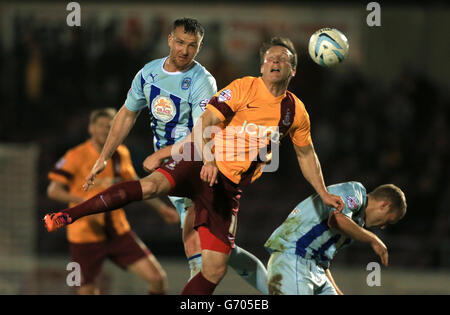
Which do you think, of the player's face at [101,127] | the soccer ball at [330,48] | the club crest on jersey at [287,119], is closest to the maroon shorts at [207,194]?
the club crest on jersey at [287,119]

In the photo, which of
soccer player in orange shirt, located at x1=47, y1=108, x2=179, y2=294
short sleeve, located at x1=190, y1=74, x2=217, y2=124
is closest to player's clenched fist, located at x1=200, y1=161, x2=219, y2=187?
short sleeve, located at x1=190, y1=74, x2=217, y2=124

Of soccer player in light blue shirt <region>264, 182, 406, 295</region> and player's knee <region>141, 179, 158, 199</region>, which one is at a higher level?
player's knee <region>141, 179, 158, 199</region>

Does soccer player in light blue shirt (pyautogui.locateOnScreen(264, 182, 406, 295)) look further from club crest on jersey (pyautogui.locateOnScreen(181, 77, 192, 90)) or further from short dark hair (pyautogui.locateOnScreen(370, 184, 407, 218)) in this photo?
club crest on jersey (pyautogui.locateOnScreen(181, 77, 192, 90))

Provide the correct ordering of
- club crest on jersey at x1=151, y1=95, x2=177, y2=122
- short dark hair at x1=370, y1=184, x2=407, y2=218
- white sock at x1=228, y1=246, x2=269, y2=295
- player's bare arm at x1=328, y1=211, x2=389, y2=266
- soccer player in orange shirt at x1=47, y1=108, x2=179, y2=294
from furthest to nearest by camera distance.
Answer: soccer player in orange shirt at x1=47, y1=108, x2=179, y2=294 → white sock at x1=228, y1=246, x2=269, y2=295 → club crest on jersey at x1=151, y1=95, x2=177, y2=122 → short dark hair at x1=370, y1=184, x2=407, y2=218 → player's bare arm at x1=328, y1=211, x2=389, y2=266

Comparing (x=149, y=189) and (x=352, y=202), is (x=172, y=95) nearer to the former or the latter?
(x=149, y=189)

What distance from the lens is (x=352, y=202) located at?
4.57 meters

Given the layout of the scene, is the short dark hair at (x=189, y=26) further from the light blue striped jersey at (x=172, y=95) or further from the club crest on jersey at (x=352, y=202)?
the club crest on jersey at (x=352, y=202)

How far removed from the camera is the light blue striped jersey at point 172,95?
4.98 m

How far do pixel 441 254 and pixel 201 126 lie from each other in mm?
6182

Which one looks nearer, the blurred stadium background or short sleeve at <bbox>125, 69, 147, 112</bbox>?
short sleeve at <bbox>125, 69, 147, 112</bbox>

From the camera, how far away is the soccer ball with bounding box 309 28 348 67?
4.91 meters

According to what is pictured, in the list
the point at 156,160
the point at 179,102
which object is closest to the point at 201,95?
the point at 179,102

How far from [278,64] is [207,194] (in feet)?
3.12

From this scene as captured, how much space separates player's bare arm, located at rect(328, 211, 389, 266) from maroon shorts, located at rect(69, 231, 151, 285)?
2390 mm
